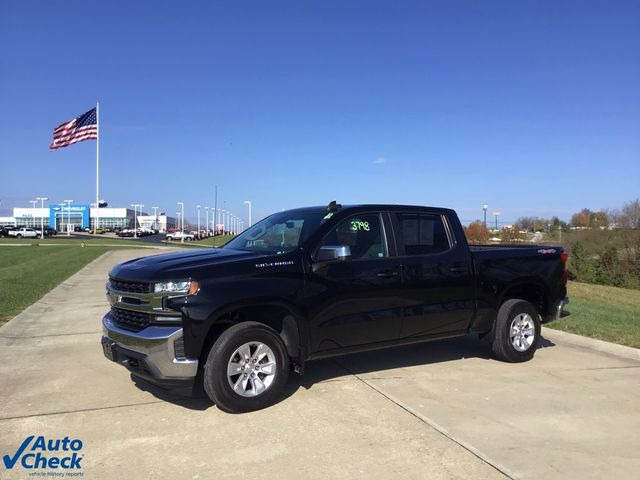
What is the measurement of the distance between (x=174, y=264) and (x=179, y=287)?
0.37m

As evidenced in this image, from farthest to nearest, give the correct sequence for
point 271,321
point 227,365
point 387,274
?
point 387,274 → point 271,321 → point 227,365

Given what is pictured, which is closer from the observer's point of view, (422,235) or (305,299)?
(305,299)

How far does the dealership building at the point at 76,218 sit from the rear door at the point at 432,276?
131709 millimetres

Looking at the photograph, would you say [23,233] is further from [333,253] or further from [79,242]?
[333,253]

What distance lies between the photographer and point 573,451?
412cm

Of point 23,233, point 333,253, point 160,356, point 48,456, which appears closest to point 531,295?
point 333,253

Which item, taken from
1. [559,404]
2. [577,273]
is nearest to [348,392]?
[559,404]

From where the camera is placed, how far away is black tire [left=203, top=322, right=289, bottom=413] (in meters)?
4.72

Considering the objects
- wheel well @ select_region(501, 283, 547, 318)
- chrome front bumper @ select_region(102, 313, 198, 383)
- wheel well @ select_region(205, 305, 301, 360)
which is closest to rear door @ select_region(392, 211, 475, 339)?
wheel well @ select_region(501, 283, 547, 318)

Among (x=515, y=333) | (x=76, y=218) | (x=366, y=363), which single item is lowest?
(x=366, y=363)

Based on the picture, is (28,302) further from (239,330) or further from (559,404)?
(559,404)

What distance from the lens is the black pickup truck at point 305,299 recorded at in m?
4.71

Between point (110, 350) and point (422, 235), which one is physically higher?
point (422, 235)

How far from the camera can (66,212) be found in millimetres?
134250
